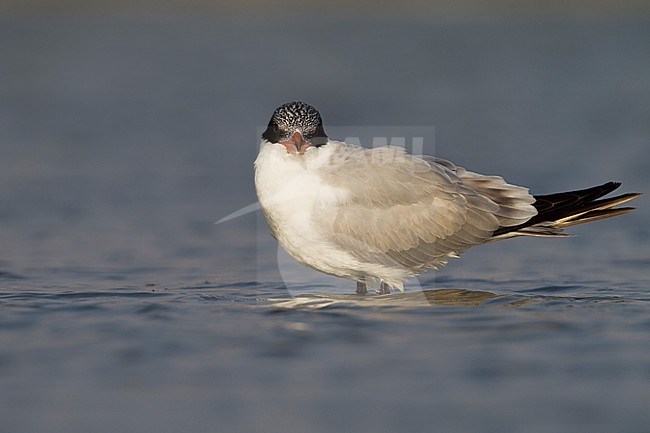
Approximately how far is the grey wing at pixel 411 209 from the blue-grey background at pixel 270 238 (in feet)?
1.50

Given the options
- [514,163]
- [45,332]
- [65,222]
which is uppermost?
[514,163]

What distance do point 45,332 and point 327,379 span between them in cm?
199

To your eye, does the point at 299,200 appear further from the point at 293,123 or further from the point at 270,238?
the point at 270,238

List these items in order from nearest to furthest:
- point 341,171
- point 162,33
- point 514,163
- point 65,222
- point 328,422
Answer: point 328,422, point 341,171, point 65,222, point 514,163, point 162,33

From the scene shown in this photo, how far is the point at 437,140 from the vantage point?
14188mm

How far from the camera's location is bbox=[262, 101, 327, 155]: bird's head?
780 centimetres

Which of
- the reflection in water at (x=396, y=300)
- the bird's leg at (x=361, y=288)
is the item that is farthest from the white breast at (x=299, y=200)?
the bird's leg at (x=361, y=288)

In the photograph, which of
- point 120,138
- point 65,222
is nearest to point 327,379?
point 65,222

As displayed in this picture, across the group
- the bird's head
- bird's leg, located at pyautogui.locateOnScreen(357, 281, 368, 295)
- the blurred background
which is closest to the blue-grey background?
the blurred background

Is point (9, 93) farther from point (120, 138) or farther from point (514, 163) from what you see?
point (514, 163)

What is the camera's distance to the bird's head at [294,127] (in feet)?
25.6

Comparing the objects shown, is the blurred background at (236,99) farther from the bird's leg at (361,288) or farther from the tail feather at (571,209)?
the tail feather at (571,209)

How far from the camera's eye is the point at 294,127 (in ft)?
25.7

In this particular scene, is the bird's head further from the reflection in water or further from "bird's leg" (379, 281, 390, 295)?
"bird's leg" (379, 281, 390, 295)
